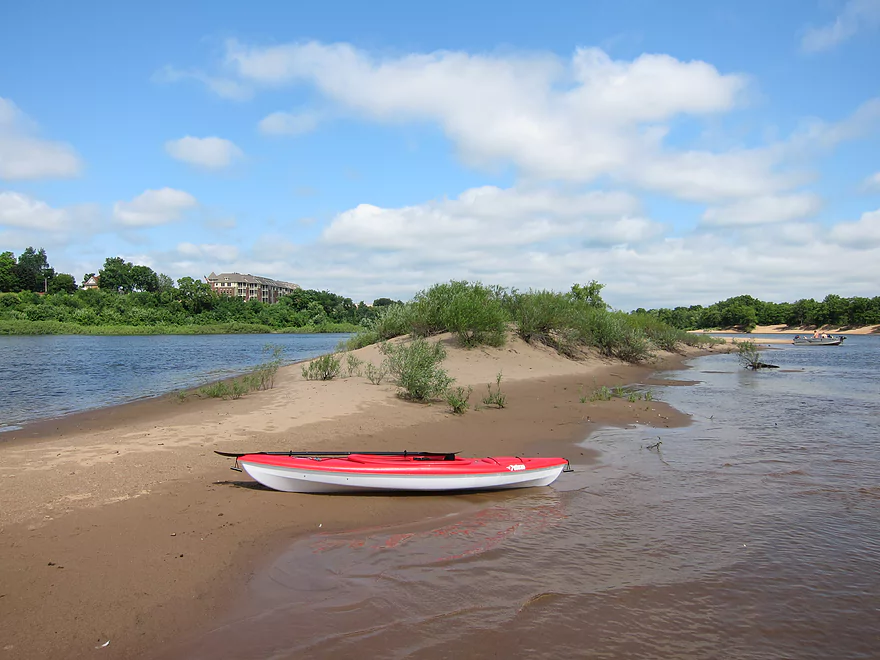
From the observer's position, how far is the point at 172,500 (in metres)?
7.57

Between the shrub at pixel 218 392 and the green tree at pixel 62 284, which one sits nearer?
the shrub at pixel 218 392

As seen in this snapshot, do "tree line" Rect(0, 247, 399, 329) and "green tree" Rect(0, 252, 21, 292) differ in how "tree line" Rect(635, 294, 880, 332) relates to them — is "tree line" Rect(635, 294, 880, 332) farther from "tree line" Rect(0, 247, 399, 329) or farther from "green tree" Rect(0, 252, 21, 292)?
"green tree" Rect(0, 252, 21, 292)

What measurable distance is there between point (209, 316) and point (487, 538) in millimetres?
106398

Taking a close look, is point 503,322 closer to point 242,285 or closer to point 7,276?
point 7,276

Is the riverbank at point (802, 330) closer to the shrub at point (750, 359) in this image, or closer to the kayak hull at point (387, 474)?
the shrub at point (750, 359)

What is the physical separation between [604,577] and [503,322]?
23256mm

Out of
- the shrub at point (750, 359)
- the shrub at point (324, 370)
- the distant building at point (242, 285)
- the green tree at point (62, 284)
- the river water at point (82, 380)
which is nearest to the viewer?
the river water at point (82, 380)

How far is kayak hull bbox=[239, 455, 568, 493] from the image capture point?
801 cm

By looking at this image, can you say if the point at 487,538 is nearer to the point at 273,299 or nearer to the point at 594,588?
the point at 594,588

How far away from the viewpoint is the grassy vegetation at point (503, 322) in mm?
27688

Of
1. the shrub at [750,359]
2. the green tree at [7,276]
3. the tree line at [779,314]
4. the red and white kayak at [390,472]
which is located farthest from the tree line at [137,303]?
the tree line at [779,314]

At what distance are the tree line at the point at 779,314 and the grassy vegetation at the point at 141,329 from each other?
75.7 metres

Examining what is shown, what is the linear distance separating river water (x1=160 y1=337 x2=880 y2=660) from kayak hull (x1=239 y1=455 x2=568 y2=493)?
1.38ft

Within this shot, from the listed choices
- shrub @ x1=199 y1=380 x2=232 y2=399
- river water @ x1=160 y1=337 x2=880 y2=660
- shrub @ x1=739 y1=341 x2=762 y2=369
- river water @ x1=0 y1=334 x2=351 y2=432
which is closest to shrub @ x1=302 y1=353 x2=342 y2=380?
shrub @ x1=199 y1=380 x2=232 y2=399
